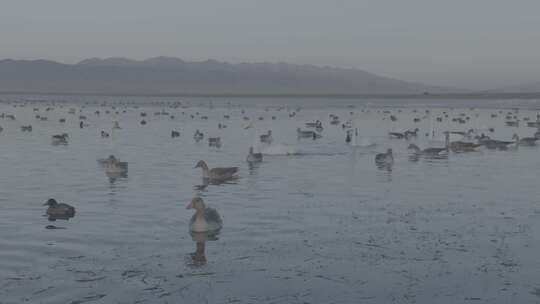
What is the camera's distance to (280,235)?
17.1 meters

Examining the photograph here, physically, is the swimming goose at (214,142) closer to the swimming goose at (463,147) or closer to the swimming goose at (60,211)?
the swimming goose at (463,147)

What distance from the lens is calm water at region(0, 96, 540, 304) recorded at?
514 inches

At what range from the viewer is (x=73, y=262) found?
1461 cm

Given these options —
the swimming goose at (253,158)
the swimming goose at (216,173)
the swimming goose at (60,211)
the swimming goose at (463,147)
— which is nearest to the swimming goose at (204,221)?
the swimming goose at (60,211)

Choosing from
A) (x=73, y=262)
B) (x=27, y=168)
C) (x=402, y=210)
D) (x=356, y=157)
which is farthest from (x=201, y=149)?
(x=73, y=262)

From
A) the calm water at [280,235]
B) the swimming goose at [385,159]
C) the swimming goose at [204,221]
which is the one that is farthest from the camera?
the swimming goose at [385,159]

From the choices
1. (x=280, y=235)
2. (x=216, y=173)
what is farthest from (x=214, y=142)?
(x=280, y=235)

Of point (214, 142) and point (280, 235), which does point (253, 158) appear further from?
point (280, 235)

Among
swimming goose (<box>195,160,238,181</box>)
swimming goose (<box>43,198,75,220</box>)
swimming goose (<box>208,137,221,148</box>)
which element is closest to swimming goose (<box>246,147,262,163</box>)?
swimming goose (<box>195,160,238,181</box>)

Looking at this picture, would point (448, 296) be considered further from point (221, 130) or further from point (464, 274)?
point (221, 130)

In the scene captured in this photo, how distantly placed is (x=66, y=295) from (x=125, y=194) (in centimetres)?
1072

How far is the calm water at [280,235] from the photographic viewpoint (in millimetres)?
13047

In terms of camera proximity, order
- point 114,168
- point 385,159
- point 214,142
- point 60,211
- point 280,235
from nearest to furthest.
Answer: point 280,235 → point 60,211 → point 114,168 → point 385,159 → point 214,142

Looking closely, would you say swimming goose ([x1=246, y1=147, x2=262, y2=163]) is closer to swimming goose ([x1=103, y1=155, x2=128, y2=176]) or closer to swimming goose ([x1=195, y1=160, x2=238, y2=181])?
swimming goose ([x1=195, y1=160, x2=238, y2=181])
